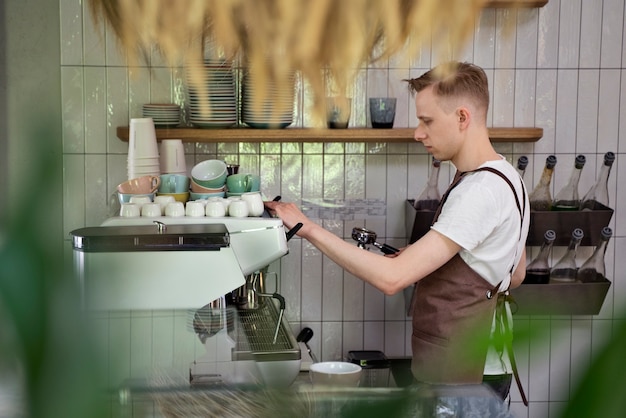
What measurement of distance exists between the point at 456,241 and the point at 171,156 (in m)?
1.21

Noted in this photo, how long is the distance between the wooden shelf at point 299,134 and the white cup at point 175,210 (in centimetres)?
68

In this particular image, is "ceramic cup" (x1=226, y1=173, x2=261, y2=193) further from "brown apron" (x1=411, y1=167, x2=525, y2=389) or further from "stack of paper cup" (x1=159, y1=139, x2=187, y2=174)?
"brown apron" (x1=411, y1=167, x2=525, y2=389)

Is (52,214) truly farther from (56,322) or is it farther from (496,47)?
(496,47)

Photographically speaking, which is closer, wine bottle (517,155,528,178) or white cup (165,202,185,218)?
white cup (165,202,185,218)

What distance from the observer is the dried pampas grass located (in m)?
0.59

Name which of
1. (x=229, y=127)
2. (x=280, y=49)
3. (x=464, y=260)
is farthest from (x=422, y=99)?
(x=280, y=49)

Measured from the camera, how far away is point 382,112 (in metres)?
3.12

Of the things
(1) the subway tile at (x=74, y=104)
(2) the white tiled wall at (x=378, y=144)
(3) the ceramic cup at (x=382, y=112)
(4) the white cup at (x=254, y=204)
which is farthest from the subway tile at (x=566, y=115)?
(1) the subway tile at (x=74, y=104)

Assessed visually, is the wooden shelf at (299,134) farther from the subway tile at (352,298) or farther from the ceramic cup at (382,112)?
the subway tile at (352,298)

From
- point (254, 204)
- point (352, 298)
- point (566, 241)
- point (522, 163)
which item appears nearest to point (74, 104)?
point (254, 204)

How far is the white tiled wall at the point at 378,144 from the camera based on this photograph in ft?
10.7

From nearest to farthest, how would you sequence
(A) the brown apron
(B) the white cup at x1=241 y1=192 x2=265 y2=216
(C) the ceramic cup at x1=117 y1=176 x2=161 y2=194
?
(A) the brown apron, (B) the white cup at x1=241 y1=192 x2=265 y2=216, (C) the ceramic cup at x1=117 y1=176 x2=161 y2=194

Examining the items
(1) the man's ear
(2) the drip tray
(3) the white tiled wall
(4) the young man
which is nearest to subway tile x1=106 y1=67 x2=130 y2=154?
(3) the white tiled wall

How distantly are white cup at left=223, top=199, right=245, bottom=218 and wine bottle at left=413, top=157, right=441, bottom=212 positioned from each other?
0.92m
